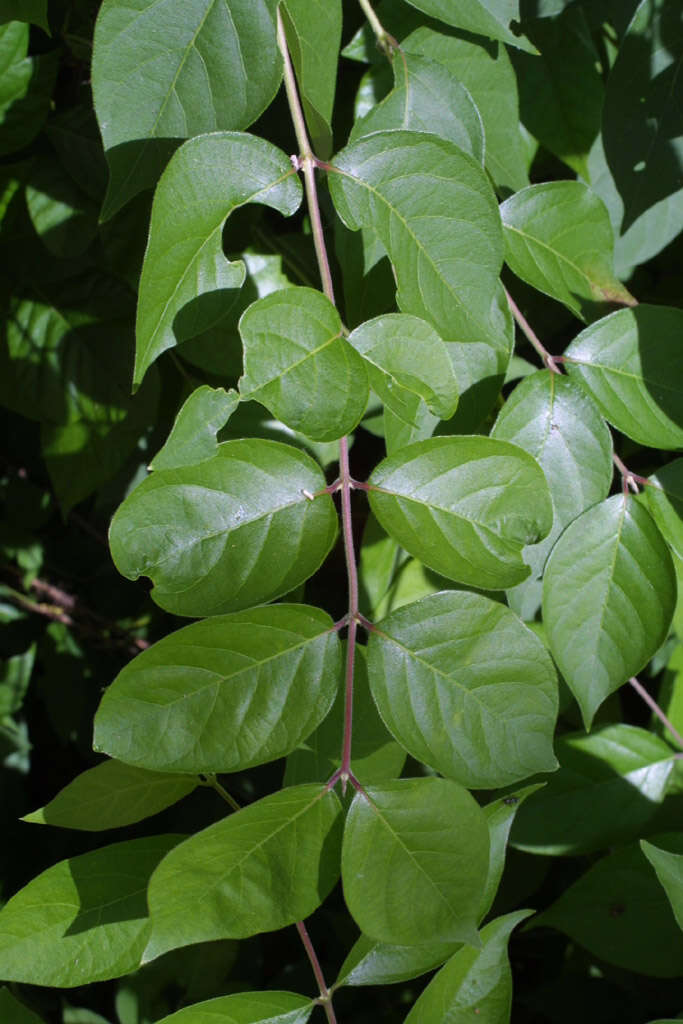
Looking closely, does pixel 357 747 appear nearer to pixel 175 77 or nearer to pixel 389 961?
pixel 389 961

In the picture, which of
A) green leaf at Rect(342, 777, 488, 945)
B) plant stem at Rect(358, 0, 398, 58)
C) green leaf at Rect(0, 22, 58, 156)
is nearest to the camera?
green leaf at Rect(342, 777, 488, 945)

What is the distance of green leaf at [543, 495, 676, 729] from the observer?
0.70 meters

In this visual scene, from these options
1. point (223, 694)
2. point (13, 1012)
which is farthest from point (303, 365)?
point (13, 1012)

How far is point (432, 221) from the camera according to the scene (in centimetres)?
64

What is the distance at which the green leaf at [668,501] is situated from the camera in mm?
743

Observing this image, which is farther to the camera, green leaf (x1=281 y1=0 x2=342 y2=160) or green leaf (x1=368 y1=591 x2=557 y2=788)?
green leaf (x1=281 y1=0 x2=342 y2=160)

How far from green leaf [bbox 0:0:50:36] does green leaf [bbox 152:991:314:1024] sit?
0.67 meters

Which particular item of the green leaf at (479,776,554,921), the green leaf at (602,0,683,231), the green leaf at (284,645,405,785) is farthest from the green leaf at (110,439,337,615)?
the green leaf at (602,0,683,231)

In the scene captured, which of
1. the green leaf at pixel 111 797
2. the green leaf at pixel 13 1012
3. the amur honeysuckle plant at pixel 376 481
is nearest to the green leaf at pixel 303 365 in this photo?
the amur honeysuckle plant at pixel 376 481

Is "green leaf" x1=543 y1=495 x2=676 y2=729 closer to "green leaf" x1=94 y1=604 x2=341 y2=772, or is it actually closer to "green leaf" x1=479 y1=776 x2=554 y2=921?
"green leaf" x1=479 y1=776 x2=554 y2=921

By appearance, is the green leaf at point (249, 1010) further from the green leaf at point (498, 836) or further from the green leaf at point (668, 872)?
the green leaf at point (668, 872)

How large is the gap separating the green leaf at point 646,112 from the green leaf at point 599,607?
344 millimetres

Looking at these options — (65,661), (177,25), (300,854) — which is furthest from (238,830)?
(65,661)

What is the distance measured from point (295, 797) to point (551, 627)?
0.75 feet
